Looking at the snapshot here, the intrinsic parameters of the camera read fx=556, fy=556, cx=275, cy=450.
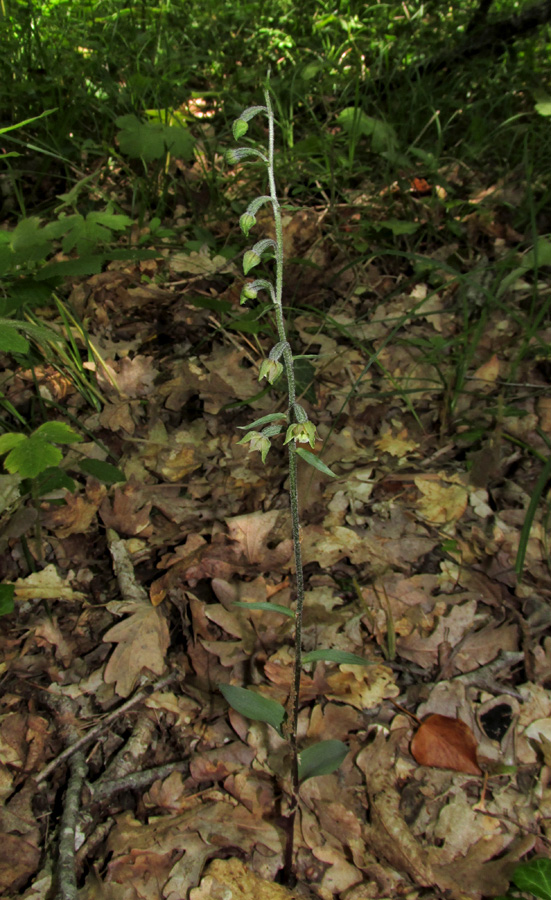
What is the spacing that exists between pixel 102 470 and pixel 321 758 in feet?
4.98

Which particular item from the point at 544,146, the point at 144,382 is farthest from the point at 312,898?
the point at 544,146

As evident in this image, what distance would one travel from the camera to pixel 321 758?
1.77 m

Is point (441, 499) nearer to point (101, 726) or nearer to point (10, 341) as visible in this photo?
point (101, 726)

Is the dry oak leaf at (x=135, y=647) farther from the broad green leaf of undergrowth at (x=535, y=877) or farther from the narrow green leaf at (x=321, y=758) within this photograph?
the broad green leaf of undergrowth at (x=535, y=877)

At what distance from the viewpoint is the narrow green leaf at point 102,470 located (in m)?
2.54

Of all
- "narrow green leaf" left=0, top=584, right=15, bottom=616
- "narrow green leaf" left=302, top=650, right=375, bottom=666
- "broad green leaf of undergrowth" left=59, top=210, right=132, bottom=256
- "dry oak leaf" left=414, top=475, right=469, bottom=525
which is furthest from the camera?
"broad green leaf of undergrowth" left=59, top=210, right=132, bottom=256

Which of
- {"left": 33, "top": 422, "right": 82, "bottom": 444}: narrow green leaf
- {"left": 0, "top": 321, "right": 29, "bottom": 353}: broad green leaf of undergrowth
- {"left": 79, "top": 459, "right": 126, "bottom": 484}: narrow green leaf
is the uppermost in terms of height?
{"left": 0, "top": 321, "right": 29, "bottom": 353}: broad green leaf of undergrowth

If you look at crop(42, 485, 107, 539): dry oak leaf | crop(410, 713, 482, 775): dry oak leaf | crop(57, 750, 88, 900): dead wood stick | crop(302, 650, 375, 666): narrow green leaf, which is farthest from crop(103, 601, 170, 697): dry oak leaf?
crop(410, 713, 482, 775): dry oak leaf

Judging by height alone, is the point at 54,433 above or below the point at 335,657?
above

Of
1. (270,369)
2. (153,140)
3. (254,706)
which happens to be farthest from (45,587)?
(153,140)

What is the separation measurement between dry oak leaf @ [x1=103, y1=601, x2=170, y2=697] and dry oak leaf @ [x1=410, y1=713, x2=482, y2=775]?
100 centimetres

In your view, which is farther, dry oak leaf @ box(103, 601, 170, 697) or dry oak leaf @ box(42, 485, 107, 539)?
dry oak leaf @ box(42, 485, 107, 539)

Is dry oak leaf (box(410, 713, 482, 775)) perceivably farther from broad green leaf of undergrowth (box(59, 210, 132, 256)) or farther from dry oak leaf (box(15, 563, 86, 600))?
broad green leaf of undergrowth (box(59, 210, 132, 256))

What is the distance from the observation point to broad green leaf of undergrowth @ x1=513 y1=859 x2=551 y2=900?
1599mm
